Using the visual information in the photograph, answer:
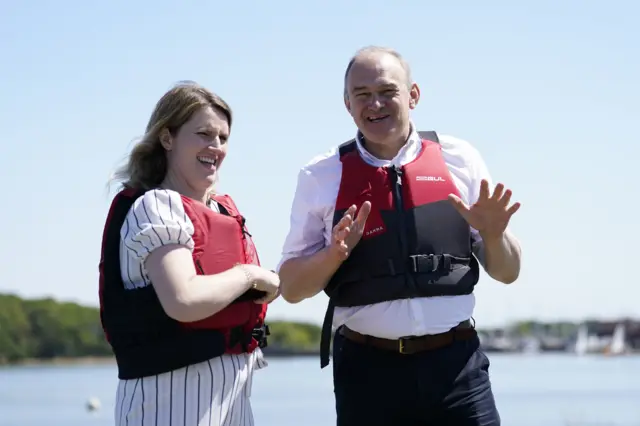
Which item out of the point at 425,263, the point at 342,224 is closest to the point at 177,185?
the point at 342,224

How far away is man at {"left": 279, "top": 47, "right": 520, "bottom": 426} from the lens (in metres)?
4.72

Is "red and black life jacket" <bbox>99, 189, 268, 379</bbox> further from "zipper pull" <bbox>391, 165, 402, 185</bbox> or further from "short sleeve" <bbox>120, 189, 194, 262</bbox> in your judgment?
"zipper pull" <bbox>391, 165, 402, 185</bbox>

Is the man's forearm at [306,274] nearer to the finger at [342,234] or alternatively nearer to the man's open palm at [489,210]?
the finger at [342,234]

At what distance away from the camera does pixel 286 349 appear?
358ft

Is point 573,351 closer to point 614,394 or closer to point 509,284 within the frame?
point 614,394

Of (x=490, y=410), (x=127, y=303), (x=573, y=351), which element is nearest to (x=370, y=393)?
(x=490, y=410)

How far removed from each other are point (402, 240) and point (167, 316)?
1.17m

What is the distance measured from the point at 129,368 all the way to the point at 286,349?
106 m

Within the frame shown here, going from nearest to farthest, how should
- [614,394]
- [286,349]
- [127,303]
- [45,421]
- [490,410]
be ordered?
[127,303] → [490,410] → [45,421] → [614,394] → [286,349]

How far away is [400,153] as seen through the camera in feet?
16.6

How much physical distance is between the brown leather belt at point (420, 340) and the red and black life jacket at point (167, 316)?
61cm

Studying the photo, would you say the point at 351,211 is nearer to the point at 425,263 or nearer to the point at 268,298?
the point at 425,263

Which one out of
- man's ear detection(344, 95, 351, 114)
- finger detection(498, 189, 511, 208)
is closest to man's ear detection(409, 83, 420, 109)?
man's ear detection(344, 95, 351, 114)

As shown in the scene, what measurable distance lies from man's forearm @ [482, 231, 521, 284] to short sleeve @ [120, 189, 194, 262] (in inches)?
53.6
